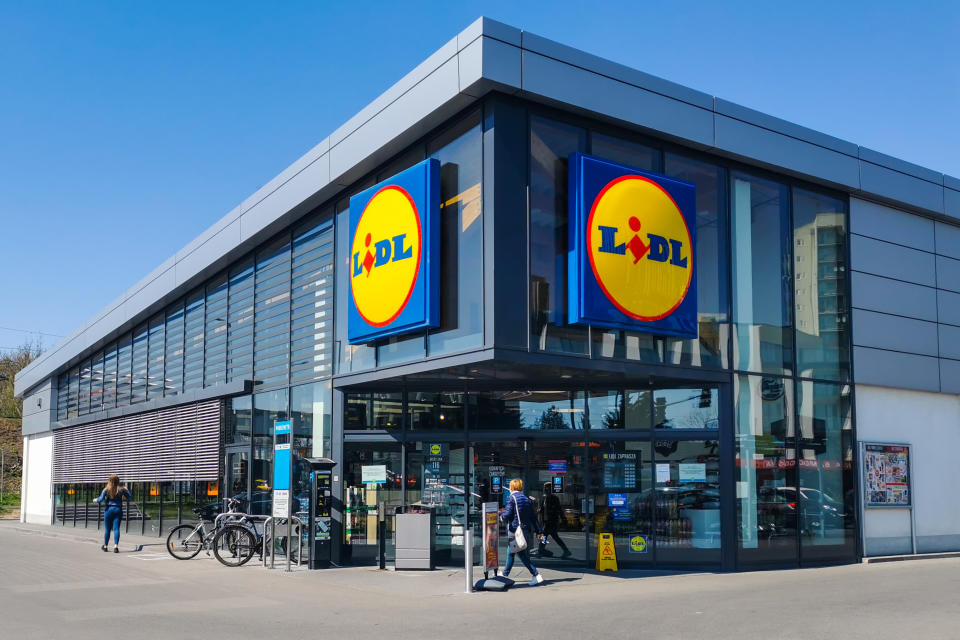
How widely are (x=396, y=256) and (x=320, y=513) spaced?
517 centimetres

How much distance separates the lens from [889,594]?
1376cm

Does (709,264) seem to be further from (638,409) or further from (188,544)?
(188,544)

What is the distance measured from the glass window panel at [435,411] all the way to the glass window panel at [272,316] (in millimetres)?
3945

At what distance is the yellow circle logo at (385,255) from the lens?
16672 mm

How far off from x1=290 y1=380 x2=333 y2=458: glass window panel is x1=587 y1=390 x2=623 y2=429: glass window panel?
17.8 feet

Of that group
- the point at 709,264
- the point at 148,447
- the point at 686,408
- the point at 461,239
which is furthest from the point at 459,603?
the point at 148,447

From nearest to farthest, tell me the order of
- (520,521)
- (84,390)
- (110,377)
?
(520,521), (110,377), (84,390)

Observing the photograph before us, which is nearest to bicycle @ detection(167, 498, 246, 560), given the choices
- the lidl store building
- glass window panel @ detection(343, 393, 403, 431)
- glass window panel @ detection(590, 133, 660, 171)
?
the lidl store building

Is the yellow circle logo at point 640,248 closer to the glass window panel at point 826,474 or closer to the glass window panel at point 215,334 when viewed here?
the glass window panel at point 826,474

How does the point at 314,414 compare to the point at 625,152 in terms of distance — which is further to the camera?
the point at 314,414

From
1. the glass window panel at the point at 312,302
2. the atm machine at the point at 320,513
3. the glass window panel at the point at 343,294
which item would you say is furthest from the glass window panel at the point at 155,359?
the atm machine at the point at 320,513

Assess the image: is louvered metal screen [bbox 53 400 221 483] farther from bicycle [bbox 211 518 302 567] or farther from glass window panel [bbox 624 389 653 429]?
glass window panel [bbox 624 389 653 429]

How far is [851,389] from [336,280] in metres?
10.9

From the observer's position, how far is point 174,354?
28453 millimetres
